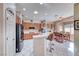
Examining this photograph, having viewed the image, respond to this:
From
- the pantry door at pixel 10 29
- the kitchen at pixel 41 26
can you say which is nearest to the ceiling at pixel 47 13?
the kitchen at pixel 41 26

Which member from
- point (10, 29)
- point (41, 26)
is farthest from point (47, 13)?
point (10, 29)

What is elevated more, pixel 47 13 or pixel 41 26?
pixel 47 13

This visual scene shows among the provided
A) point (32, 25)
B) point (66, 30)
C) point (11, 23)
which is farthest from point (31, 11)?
point (66, 30)

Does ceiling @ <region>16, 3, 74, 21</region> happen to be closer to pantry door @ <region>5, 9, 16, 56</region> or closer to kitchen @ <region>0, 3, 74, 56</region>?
kitchen @ <region>0, 3, 74, 56</region>

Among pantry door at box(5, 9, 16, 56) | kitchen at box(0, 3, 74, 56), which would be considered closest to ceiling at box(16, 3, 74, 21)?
kitchen at box(0, 3, 74, 56)

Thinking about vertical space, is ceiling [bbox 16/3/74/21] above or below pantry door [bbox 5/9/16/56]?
above

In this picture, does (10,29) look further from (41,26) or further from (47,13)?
(47,13)

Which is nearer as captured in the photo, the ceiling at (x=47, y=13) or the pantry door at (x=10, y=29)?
the pantry door at (x=10, y=29)

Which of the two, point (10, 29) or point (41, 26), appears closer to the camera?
point (10, 29)

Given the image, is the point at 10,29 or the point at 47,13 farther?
the point at 47,13

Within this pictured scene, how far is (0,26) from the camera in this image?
194 centimetres

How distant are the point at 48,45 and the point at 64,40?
1.29ft

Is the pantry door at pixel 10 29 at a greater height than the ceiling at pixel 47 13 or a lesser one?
lesser

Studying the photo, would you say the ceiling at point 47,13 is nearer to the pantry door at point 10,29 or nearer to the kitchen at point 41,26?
the kitchen at point 41,26
